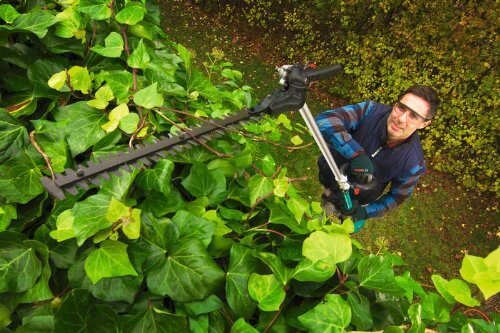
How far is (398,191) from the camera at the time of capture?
11.3ft

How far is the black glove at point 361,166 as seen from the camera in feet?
9.58

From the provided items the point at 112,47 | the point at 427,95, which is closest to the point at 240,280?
the point at 112,47

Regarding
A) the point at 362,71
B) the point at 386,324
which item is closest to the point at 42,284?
the point at 386,324

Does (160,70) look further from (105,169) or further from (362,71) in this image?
(362,71)

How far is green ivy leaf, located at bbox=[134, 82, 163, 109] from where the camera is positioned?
134cm

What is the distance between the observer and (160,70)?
1.63m

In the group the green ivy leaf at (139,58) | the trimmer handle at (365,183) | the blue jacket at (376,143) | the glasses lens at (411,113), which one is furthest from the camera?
the blue jacket at (376,143)

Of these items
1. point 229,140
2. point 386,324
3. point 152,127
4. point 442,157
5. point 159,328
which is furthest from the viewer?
point 442,157

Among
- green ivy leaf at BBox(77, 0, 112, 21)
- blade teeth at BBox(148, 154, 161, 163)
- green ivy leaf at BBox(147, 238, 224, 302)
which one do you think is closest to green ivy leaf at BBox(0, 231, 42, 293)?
green ivy leaf at BBox(147, 238, 224, 302)

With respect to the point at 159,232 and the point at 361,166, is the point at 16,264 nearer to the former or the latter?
the point at 159,232

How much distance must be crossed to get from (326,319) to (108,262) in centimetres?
59

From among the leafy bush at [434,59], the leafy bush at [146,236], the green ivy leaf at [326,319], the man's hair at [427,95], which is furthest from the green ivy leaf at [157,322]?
the leafy bush at [434,59]

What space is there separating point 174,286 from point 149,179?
0.35 m

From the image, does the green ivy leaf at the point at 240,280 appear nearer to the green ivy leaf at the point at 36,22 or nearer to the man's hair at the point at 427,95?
the green ivy leaf at the point at 36,22
